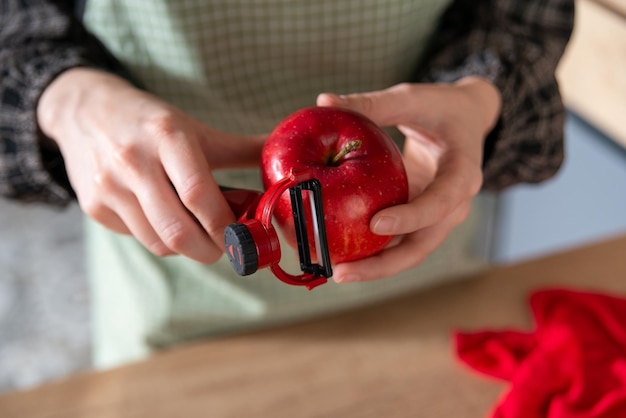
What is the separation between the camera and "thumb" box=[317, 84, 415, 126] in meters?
0.54

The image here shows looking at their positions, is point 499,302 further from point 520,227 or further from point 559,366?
point 520,227

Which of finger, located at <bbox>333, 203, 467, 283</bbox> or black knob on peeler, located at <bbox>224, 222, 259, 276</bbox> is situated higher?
black knob on peeler, located at <bbox>224, 222, 259, 276</bbox>

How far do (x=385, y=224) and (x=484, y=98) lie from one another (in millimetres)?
240

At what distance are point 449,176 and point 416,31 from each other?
263 millimetres

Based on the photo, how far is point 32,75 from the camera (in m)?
Answer: 0.65

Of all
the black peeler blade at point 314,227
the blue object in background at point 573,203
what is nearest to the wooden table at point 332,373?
the black peeler blade at point 314,227

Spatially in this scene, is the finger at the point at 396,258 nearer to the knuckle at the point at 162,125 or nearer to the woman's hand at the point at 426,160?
the woman's hand at the point at 426,160

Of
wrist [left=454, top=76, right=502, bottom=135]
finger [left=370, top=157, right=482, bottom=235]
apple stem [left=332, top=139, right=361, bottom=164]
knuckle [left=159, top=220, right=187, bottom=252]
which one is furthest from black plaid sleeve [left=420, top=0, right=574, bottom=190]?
knuckle [left=159, top=220, right=187, bottom=252]

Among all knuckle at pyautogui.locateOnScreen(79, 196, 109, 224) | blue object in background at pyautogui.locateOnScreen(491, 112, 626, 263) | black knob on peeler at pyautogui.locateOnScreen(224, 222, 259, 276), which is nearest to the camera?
black knob on peeler at pyautogui.locateOnScreen(224, 222, 259, 276)

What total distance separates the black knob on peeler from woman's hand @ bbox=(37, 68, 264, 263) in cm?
6

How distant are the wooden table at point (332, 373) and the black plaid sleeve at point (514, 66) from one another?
0.17 m

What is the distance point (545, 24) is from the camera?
2.55ft

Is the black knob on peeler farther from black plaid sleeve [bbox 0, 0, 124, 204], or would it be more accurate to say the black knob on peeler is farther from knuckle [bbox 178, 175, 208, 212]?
black plaid sleeve [bbox 0, 0, 124, 204]

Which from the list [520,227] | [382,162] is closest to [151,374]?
[382,162]
